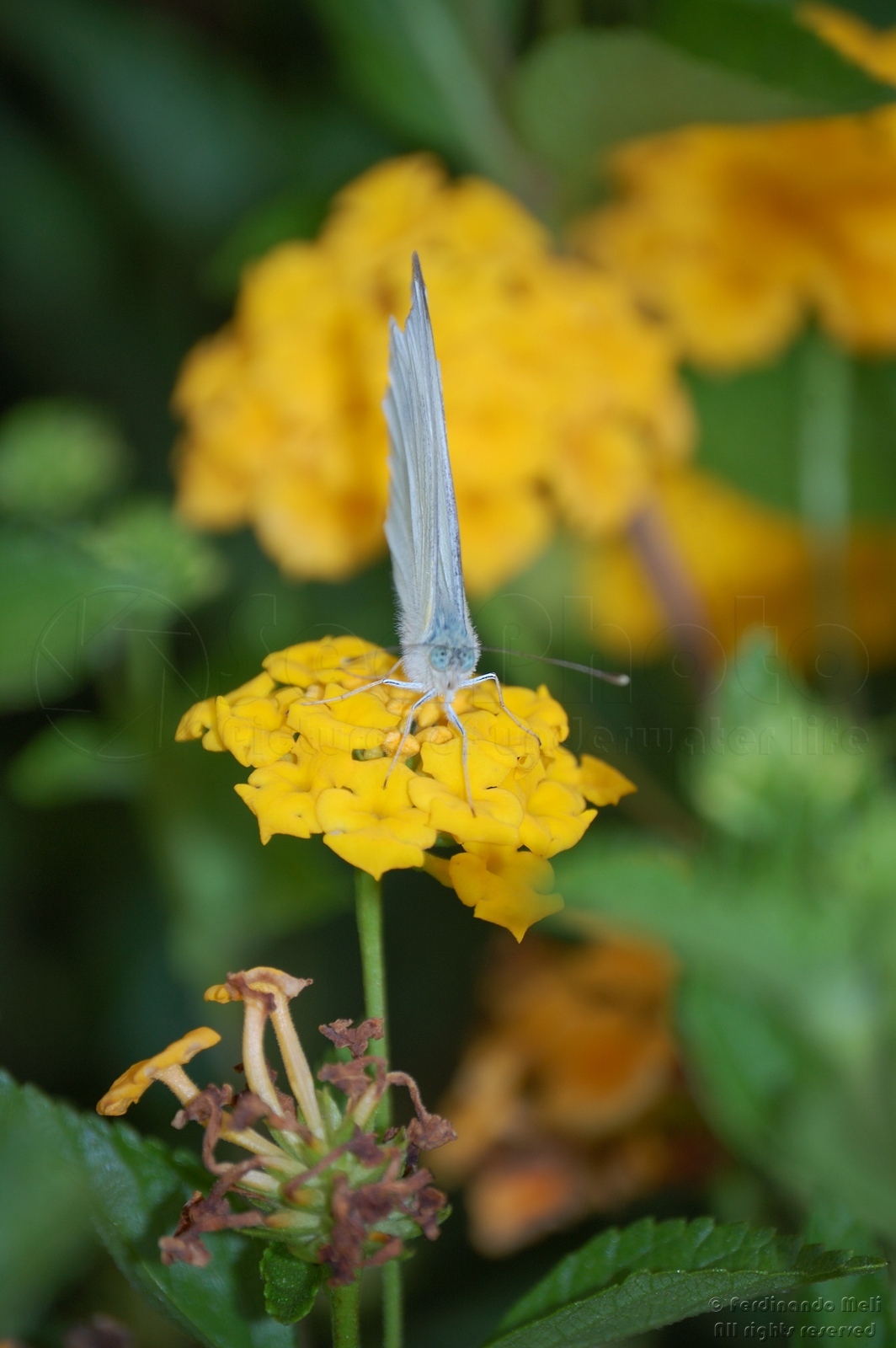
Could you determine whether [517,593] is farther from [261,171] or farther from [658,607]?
[261,171]

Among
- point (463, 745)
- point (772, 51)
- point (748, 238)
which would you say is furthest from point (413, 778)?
point (748, 238)

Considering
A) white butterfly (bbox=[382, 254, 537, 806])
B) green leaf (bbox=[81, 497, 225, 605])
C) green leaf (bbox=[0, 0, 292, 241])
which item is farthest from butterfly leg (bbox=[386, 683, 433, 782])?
green leaf (bbox=[0, 0, 292, 241])

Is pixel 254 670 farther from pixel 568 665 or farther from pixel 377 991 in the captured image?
pixel 377 991

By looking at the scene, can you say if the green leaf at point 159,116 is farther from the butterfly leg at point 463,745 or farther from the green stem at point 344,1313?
the green stem at point 344,1313

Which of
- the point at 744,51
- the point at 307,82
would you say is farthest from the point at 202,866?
the point at 307,82

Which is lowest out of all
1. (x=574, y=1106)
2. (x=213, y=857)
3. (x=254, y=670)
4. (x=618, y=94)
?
(x=574, y=1106)

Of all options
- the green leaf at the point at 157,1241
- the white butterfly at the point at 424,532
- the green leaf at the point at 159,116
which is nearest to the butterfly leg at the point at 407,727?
the white butterfly at the point at 424,532
